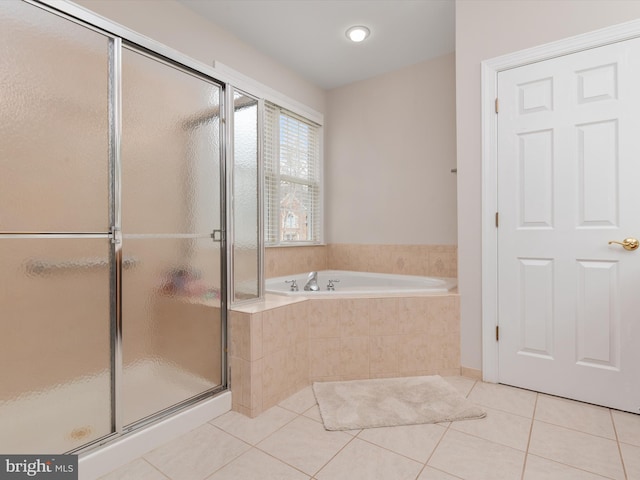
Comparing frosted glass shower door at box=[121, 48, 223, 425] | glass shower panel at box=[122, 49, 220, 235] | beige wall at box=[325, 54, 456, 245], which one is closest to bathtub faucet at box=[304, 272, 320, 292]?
beige wall at box=[325, 54, 456, 245]

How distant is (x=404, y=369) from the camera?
2400 millimetres

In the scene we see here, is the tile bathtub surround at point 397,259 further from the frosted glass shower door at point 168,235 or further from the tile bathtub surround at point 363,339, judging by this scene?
the frosted glass shower door at point 168,235

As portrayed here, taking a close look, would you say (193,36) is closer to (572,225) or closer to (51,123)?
(51,123)

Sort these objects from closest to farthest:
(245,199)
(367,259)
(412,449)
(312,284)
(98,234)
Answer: (98,234) < (412,449) < (245,199) < (312,284) < (367,259)

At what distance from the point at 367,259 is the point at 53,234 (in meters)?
2.85

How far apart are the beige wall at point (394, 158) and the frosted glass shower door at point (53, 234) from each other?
2.65 m

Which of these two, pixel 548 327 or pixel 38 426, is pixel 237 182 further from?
pixel 548 327

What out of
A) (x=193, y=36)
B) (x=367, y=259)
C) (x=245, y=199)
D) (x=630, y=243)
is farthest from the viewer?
(x=367, y=259)

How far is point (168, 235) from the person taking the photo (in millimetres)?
1736

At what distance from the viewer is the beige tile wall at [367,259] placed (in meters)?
3.27

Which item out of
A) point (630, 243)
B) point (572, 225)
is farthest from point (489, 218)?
point (630, 243)

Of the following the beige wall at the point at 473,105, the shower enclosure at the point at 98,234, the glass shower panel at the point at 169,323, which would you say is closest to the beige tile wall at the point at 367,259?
the beige wall at the point at 473,105

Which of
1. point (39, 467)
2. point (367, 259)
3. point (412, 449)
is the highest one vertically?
point (367, 259)

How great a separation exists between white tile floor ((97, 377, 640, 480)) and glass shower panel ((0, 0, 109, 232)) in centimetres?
111
